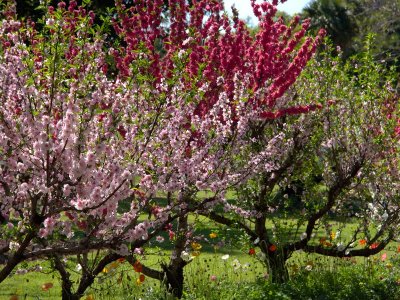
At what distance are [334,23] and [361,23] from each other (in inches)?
95.0

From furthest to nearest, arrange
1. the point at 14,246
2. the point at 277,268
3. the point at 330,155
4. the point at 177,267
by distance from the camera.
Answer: the point at 330,155
the point at 277,268
the point at 177,267
the point at 14,246

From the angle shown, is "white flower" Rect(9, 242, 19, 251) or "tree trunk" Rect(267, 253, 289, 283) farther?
"tree trunk" Rect(267, 253, 289, 283)

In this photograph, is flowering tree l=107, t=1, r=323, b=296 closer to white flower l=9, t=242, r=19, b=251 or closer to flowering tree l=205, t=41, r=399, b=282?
flowering tree l=205, t=41, r=399, b=282

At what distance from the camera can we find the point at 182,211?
19.8 feet

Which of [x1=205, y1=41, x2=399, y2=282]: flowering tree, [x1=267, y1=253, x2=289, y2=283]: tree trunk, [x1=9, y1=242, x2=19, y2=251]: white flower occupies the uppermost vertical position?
[x1=205, y1=41, x2=399, y2=282]: flowering tree

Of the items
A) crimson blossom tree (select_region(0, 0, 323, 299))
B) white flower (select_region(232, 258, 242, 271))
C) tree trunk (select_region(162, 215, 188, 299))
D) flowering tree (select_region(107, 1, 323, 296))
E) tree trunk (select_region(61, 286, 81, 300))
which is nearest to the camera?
crimson blossom tree (select_region(0, 0, 323, 299))

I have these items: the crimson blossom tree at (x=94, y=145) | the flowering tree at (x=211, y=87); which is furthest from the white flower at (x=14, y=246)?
the flowering tree at (x=211, y=87)

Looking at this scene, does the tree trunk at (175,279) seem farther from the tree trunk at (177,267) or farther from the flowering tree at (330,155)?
the flowering tree at (330,155)

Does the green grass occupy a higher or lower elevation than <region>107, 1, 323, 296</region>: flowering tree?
lower

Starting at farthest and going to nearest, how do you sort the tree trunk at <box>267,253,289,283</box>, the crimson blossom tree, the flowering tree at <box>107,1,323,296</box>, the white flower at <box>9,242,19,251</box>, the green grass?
the tree trunk at <box>267,253,289,283</box> < the green grass < the flowering tree at <box>107,1,323,296</box> < the white flower at <box>9,242,19,251</box> < the crimson blossom tree

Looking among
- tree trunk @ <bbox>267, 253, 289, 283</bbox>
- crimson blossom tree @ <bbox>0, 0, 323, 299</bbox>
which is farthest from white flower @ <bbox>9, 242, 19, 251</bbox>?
tree trunk @ <bbox>267, 253, 289, 283</bbox>

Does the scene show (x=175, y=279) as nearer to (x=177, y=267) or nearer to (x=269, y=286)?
(x=177, y=267)

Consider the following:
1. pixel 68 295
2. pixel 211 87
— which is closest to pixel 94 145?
pixel 68 295

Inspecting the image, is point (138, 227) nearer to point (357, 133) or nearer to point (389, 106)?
point (357, 133)
